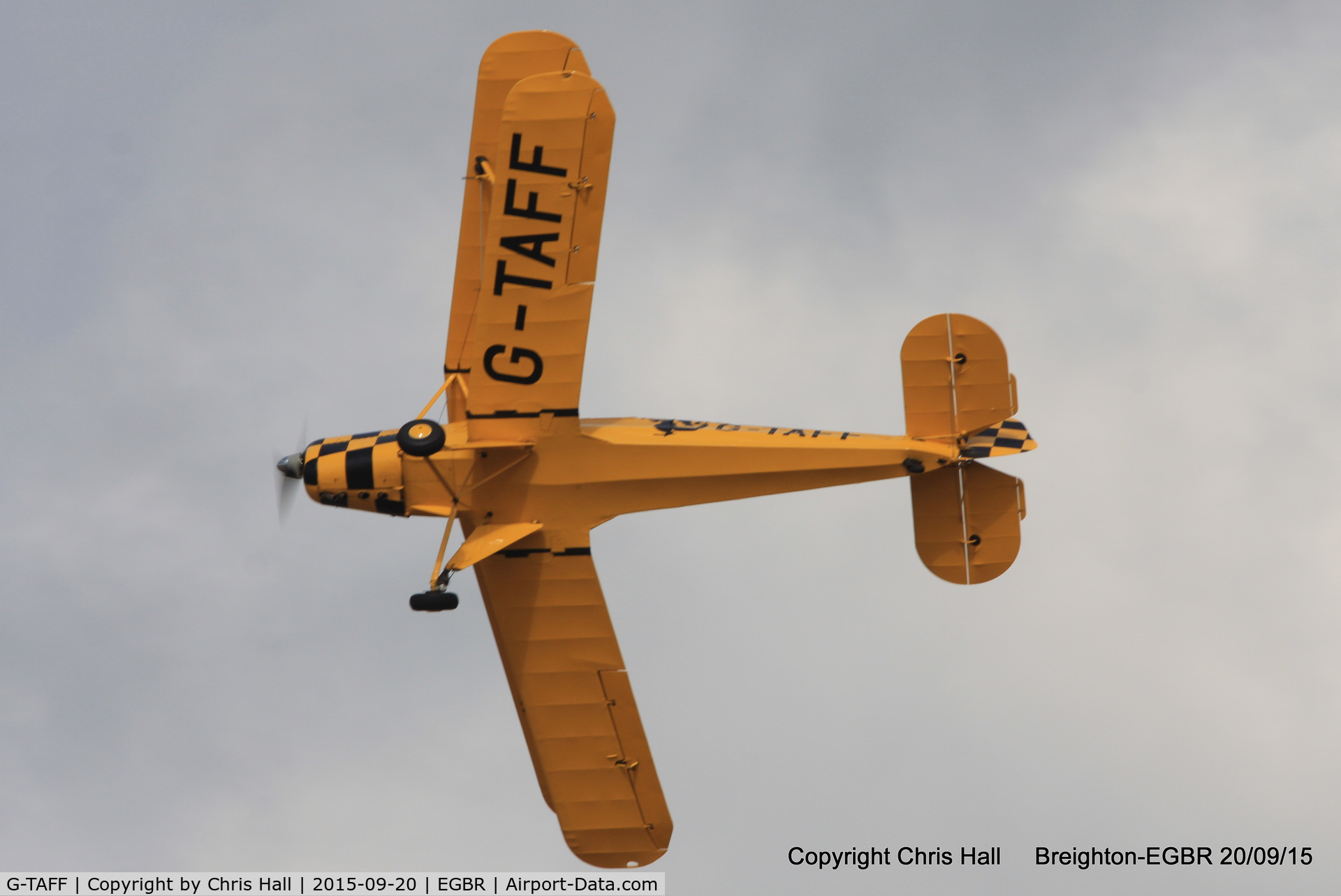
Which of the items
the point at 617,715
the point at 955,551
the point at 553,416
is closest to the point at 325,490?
the point at 553,416

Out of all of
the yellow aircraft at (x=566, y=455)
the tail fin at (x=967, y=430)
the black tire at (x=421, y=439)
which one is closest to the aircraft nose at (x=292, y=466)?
the yellow aircraft at (x=566, y=455)

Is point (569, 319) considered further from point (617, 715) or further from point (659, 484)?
point (617, 715)

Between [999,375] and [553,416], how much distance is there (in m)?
4.85

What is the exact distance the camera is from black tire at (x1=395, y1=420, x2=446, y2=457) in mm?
14977

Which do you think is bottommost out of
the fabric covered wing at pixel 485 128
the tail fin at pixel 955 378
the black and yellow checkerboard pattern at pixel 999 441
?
the black and yellow checkerboard pattern at pixel 999 441

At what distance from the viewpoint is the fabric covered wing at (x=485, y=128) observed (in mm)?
16344

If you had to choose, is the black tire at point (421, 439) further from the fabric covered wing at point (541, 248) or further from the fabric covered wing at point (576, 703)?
the fabric covered wing at point (576, 703)

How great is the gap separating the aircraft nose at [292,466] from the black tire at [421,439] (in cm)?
155

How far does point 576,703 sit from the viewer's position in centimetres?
1661

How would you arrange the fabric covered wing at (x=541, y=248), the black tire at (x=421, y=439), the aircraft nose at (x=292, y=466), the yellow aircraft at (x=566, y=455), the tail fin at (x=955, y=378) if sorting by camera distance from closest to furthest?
the fabric covered wing at (x=541, y=248), the yellow aircraft at (x=566, y=455), the black tire at (x=421, y=439), the tail fin at (x=955, y=378), the aircraft nose at (x=292, y=466)

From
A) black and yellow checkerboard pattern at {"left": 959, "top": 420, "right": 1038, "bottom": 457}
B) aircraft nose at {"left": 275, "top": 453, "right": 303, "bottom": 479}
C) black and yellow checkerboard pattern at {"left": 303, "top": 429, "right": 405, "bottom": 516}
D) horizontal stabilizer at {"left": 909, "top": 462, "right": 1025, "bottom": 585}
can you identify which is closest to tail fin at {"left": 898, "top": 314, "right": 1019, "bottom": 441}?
black and yellow checkerboard pattern at {"left": 959, "top": 420, "right": 1038, "bottom": 457}

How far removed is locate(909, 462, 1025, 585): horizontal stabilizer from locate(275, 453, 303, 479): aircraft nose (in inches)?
272

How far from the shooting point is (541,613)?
16.3 metres

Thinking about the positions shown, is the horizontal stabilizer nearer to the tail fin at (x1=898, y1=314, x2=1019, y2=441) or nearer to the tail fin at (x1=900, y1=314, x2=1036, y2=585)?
the tail fin at (x1=900, y1=314, x2=1036, y2=585)
